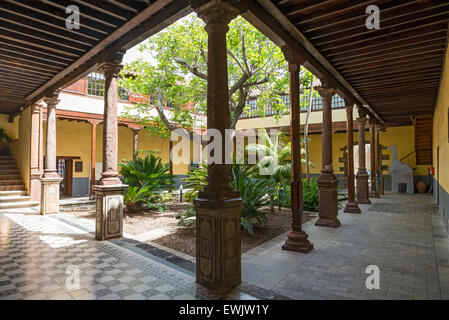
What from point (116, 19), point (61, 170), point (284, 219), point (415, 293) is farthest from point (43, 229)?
point (61, 170)

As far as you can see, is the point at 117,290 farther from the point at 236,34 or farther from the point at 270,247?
the point at 236,34

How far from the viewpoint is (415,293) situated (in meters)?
3.20

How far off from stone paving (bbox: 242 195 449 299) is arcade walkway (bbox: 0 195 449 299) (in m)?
0.01

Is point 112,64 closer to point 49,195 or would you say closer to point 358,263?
point 49,195

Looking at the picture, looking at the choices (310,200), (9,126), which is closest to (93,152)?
(9,126)

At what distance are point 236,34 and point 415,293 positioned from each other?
7427 millimetres

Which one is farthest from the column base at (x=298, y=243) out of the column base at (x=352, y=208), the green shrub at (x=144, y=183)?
the green shrub at (x=144, y=183)

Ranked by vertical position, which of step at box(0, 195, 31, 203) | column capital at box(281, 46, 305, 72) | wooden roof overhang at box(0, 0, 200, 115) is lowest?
step at box(0, 195, 31, 203)

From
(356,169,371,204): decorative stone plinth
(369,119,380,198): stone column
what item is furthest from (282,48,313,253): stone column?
(369,119,380,198): stone column

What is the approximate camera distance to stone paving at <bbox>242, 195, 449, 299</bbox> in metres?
3.26

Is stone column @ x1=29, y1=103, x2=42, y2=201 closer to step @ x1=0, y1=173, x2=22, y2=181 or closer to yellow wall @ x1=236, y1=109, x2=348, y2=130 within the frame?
step @ x1=0, y1=173, x2=22, y2=181

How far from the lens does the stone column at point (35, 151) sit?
31.3 ft

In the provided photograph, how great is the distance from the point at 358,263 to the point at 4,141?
1416 centimetres

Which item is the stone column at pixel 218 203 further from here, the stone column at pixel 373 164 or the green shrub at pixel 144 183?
the stone column at pixel 373 164
